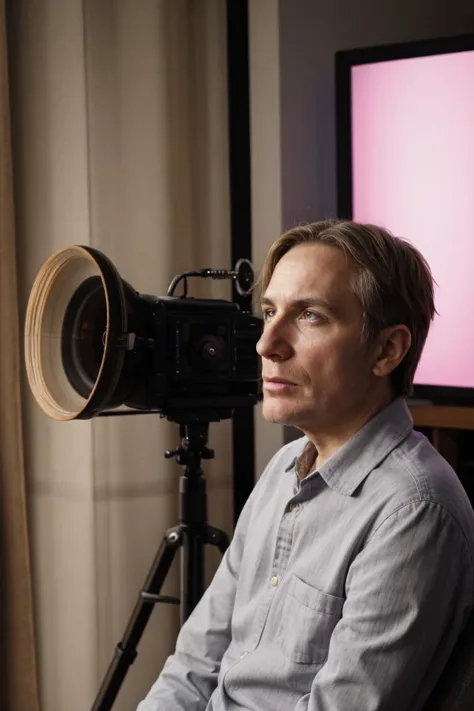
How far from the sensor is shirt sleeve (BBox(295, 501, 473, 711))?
1123 millimetres

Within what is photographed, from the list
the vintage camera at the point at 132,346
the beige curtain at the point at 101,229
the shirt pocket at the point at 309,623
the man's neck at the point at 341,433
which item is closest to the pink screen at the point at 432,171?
the beige curtain at the point at 101,229

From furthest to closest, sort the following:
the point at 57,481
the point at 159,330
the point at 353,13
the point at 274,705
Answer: the point at 353,13 → the point at 57,481 → the point at 159,330 → the point at 274,705

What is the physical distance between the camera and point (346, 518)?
4.18 ft

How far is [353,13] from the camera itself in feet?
8.61

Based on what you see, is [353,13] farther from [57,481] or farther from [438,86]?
[57,481]

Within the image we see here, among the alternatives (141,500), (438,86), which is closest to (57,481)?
(141,500)

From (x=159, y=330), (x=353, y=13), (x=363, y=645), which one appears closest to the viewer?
(x=363, y=645)

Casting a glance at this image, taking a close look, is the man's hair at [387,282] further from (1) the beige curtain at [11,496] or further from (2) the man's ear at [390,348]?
(1) the beige curtain at [11,496]

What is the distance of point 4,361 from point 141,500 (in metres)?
0.53

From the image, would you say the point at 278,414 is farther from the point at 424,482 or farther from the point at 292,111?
the point at 292,111

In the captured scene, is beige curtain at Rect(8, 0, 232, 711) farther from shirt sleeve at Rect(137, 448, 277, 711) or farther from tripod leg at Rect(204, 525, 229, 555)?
shirt sleeve at Rect(137, 448, 277, 711)

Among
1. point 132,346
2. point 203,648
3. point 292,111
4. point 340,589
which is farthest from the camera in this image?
point 292,111

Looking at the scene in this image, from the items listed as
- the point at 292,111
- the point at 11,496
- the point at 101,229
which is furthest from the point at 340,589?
the point at 292,111

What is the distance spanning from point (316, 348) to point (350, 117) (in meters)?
1.18
